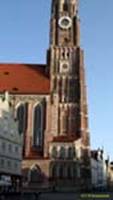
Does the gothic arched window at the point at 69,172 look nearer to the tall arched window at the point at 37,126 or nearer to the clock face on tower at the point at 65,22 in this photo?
the tall arched window at the point at 37,126

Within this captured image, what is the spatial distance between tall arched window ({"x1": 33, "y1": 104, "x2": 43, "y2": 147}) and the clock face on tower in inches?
785

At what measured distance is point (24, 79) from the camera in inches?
3263

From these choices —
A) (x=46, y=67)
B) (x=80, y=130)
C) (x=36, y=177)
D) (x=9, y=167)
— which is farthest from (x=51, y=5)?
(x=9, y=167)

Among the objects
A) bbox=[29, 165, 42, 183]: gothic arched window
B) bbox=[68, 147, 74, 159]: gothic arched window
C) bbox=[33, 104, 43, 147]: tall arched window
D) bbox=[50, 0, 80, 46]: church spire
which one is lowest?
bbox=[29, 165, 42, 183]: gothic arched window

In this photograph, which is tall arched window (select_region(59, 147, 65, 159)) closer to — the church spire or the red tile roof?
the red tile roof

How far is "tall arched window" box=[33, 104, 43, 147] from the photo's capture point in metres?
75.8

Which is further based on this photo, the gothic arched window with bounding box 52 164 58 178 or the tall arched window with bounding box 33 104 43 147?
the tall arched window with bounding box 33 104 43 147

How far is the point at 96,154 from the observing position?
113 m

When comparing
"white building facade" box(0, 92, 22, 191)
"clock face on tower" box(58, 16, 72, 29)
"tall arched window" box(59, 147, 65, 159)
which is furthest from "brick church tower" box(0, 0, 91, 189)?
"white building facade" box(0, 92, 22, 191)

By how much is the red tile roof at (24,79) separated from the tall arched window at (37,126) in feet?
11.4

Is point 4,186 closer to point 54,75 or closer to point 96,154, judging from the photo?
point 54,75

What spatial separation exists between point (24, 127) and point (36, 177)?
32.0 ft

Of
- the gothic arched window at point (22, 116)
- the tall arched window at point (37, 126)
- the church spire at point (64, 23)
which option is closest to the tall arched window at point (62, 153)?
the tall arched window at point (37, 126)

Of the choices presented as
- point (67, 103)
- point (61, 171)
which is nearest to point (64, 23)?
point (67, 103)
